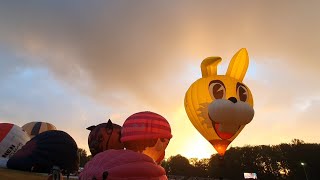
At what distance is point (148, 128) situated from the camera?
1438 cm

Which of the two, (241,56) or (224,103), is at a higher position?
(241,56)

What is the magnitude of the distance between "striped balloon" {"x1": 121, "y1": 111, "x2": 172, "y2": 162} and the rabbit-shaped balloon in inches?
88.3

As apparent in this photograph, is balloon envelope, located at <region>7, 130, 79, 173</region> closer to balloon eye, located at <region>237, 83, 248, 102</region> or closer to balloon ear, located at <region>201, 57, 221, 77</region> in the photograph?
balloon ear, located at <region>201, 57, 221, 77</region>

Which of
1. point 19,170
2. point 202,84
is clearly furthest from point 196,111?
point 19,170

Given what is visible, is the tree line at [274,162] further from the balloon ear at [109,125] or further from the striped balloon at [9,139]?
the striped balloon at [9,139]

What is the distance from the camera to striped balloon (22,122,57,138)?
21812 mm

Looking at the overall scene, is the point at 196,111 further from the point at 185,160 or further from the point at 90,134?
the point at 185,160

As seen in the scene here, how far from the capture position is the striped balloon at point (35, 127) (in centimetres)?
2181

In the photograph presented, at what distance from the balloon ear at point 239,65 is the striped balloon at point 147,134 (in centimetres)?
506

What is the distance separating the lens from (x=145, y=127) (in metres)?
14.4

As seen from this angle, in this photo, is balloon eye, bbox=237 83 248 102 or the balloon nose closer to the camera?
the balloon nose

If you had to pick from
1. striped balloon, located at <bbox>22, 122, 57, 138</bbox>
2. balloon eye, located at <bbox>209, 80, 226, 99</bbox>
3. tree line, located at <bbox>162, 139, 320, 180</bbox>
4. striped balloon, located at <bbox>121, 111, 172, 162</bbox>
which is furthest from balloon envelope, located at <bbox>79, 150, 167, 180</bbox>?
tree line, located at <bbox>162, 139, 320, 180</bbox>

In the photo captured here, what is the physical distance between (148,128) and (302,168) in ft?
186

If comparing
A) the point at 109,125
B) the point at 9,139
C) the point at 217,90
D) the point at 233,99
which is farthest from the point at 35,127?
the point at 233,99
